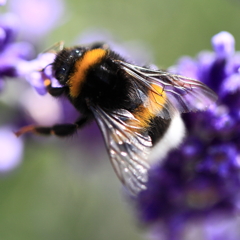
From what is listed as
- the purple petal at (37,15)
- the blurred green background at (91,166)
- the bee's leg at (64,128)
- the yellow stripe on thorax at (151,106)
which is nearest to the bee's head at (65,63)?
the bee's leg at (64,128)

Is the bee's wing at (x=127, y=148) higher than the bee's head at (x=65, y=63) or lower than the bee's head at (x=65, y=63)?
lower

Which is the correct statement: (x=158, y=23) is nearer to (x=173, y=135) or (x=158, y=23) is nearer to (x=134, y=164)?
(x=173, y=135)

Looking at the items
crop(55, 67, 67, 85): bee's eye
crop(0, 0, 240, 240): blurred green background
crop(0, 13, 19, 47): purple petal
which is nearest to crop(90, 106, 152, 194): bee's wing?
crop(55, 67, 67, 85): bee's eye

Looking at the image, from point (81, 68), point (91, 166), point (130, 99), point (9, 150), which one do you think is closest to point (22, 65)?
point (81, 68)

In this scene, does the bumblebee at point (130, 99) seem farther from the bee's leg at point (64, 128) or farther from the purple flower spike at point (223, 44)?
the purple flower spike at point (223, 44)

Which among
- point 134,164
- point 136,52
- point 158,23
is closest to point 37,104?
point 136,52

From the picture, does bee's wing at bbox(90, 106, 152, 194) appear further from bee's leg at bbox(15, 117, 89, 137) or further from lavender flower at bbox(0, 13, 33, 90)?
lavender flower at bbox(0, 13, 33, 90)
